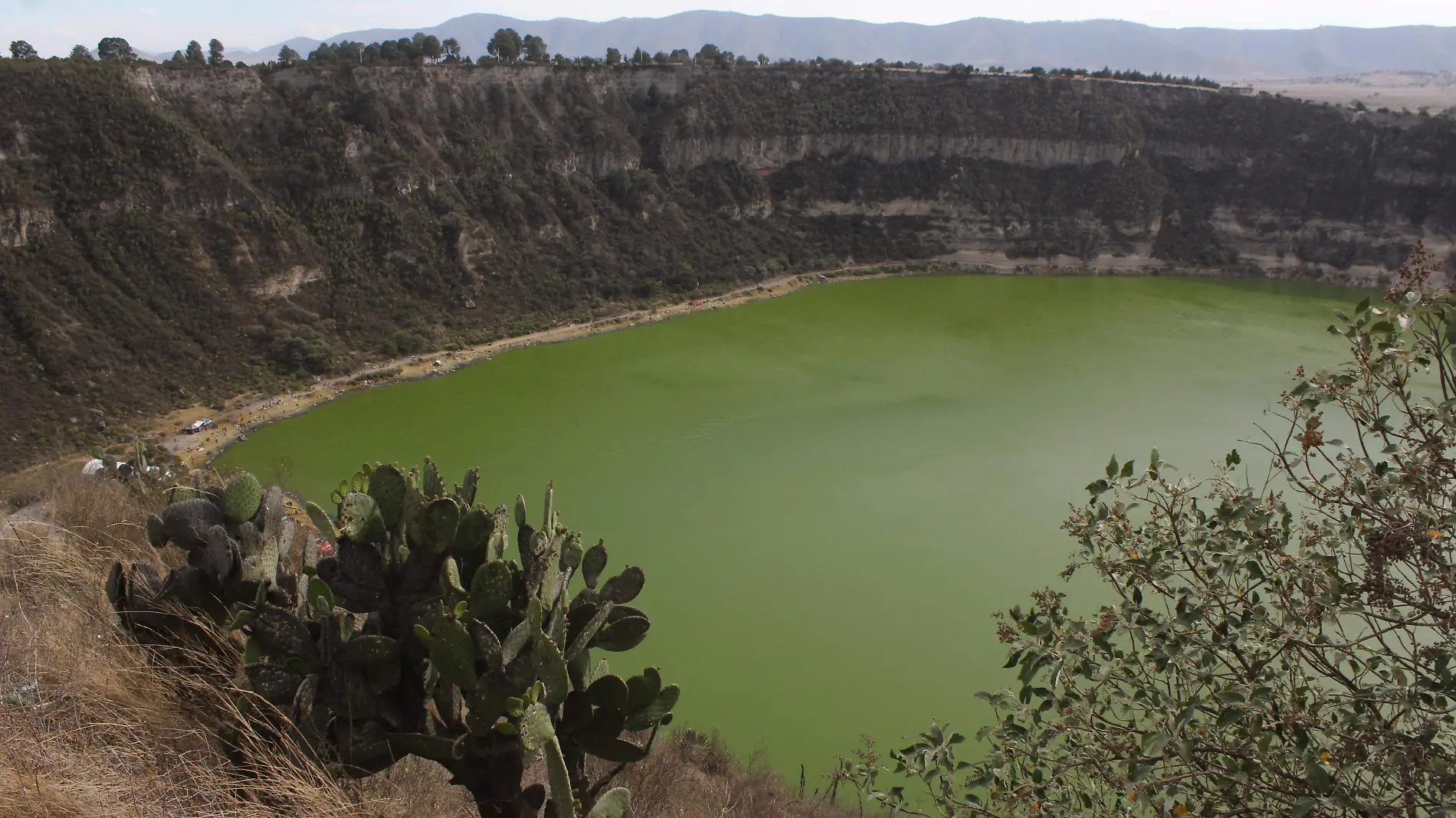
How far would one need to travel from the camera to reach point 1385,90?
93.6m

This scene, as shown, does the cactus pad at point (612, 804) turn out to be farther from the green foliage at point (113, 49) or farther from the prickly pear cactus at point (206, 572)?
the green foliage at point (113, 49)

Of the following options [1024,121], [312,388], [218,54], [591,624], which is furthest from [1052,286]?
[591,624]

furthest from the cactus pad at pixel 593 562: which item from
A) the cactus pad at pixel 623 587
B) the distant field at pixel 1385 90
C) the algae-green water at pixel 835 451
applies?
the distant field at pixel 1385 90

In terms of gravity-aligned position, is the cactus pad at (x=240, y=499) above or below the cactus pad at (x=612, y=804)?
above

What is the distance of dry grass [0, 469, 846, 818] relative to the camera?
287 cm

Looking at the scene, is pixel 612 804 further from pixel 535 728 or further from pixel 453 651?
pixel 453 651

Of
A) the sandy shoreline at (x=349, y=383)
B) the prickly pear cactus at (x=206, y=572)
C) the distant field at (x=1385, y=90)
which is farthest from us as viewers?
the distant field at (x=1385, y=90)

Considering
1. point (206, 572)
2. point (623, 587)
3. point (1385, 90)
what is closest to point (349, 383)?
point (206, 572)

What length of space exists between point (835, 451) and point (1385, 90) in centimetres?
10495

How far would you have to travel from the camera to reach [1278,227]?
3662cm

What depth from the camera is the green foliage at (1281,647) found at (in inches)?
100

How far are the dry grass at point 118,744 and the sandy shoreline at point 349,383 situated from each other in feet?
44.5

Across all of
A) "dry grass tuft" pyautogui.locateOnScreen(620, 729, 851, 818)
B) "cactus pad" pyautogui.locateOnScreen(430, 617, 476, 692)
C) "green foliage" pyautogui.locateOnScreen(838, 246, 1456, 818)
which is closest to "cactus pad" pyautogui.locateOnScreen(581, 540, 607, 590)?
"dry grass tuft" pyautogui.locateOnScreen(620, 729, 851, 818)

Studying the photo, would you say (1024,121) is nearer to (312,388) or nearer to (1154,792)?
(312,388)
